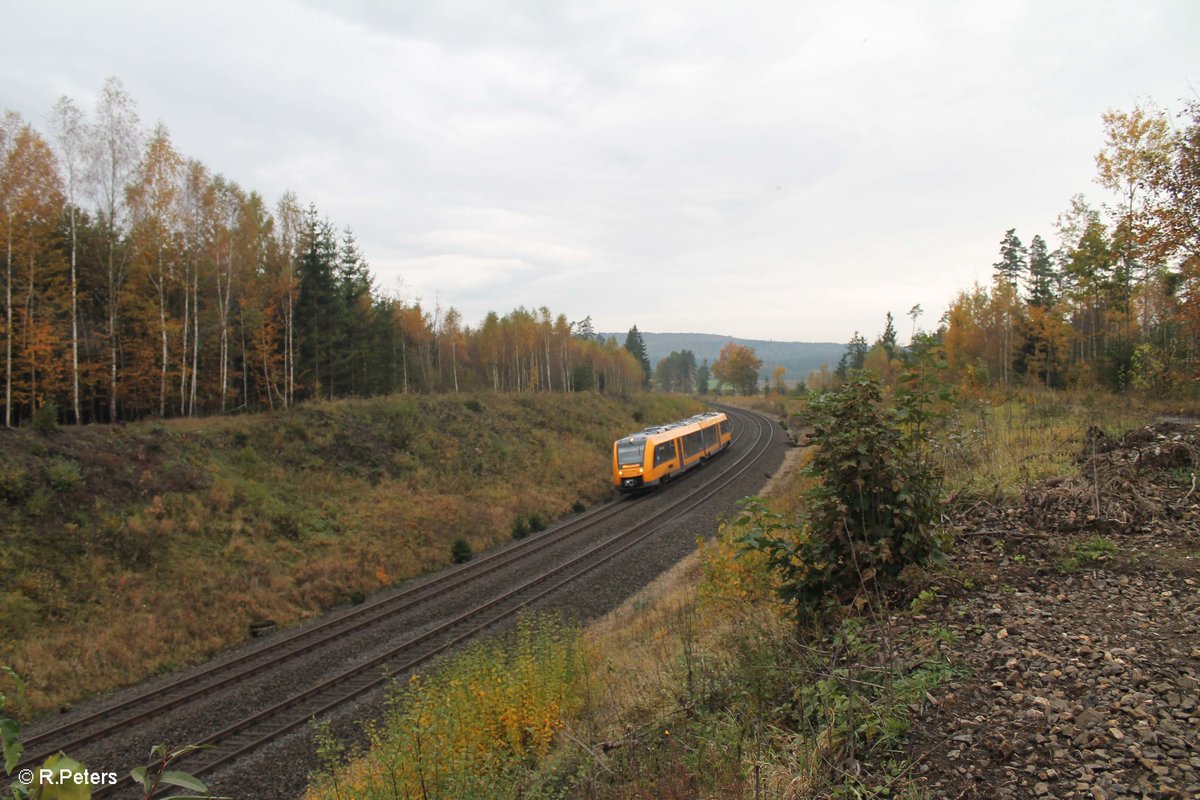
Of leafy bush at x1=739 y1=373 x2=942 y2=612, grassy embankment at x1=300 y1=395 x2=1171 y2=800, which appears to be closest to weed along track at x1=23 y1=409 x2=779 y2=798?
grassy embankment at x1=300 y1=395 x2=1171 y2=800

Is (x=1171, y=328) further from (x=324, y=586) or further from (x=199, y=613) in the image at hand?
(x=199, y=613)

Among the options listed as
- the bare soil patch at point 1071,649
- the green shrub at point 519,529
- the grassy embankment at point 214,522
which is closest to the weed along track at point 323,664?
the green shrub at point 519,529

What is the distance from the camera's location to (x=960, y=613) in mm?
5453

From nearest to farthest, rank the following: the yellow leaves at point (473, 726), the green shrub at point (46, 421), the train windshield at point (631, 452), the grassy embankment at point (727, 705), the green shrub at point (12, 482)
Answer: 1. the grassy embankment at point (727, 705)
2. the yellow leaves at point (473, 726)
3. the green shrub at point (12, 482)
4. the green shrub at point (46, 421)
5. the train windshield at point (631, 452)

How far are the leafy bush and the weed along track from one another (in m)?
4.61

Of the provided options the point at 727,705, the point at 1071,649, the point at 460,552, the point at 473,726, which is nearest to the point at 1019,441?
the point at 1071,649

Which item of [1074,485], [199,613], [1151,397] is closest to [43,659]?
[199,613]

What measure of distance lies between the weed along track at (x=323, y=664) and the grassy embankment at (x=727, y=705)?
1.67m

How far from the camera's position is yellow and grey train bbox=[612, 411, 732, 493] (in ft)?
88.3

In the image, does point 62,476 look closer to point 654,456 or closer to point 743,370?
point 654,456

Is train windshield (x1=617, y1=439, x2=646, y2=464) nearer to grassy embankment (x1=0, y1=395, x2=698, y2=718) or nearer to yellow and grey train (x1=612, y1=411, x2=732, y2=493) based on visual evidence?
yellow and grey train (x1=612, y1=411, x2=732, y2=493)

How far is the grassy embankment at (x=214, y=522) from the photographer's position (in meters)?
12.9

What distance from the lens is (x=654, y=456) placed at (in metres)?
27.1

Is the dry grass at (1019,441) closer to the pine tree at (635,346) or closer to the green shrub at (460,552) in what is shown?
the green shrub at (460,552)
